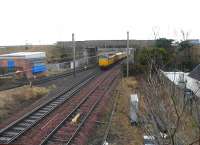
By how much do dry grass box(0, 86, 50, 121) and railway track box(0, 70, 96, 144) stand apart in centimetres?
168

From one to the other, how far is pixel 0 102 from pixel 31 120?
405 centimetres

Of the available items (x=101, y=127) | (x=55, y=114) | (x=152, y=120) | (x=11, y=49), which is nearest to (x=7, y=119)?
(x=55, y=114)

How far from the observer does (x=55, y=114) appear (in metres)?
19.3

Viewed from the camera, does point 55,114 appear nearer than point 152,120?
No

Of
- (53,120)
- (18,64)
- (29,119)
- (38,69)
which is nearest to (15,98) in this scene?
(29,119)

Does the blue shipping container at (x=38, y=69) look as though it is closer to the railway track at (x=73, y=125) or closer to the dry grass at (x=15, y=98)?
the dry grass at (x=15, y=98)

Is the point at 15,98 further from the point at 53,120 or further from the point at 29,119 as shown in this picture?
the point at 53,120

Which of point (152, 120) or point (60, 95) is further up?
point (152, 120)

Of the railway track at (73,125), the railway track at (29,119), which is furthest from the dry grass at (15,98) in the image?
the railway track at (73,125)

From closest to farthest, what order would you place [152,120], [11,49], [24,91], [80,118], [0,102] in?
[152,120] → [80,118] → [0,102] → [24,91] → [11,49]

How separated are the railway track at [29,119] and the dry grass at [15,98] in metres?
1.68

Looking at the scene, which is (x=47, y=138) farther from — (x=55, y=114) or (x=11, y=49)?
(x=11, y=49)

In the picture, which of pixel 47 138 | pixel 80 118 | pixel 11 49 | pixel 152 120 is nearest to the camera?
pixel 152 120

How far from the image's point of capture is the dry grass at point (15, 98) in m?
20.3
